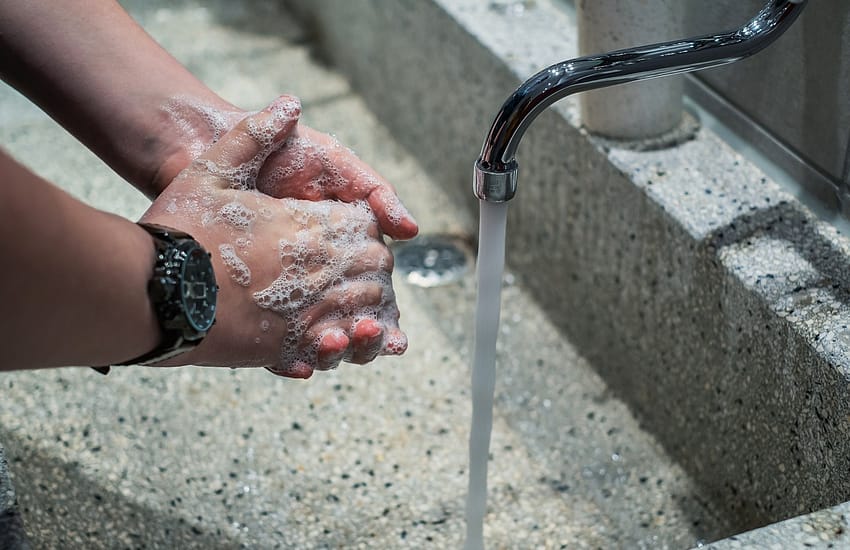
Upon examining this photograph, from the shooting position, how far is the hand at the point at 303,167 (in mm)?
829

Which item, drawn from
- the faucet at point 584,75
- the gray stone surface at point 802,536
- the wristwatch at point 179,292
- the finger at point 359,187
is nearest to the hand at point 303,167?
the finger at point 359,187

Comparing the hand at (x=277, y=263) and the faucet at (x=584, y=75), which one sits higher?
the faucet at (x=584, y=75)

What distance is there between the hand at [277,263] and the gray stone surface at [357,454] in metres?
0.23

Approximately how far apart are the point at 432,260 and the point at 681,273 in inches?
17.7

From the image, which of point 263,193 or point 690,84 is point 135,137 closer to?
point 263,193

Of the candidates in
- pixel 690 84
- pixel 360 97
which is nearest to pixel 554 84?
pixel 690 84

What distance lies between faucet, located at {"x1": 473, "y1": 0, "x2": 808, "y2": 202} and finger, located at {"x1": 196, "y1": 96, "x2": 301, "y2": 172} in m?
0.17

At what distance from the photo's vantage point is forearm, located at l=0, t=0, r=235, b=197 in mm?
770

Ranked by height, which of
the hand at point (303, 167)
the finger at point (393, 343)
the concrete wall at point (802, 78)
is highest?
the concrete wall at point (802, 78)

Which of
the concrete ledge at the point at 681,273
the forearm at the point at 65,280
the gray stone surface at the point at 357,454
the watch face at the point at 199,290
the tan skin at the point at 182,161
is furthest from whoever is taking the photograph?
the gray stone surface at the point at 357,454

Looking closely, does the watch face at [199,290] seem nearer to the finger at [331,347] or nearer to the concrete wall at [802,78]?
the finger at [331,347]

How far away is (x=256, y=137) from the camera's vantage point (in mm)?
794

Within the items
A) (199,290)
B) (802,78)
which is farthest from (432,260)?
(199,290)

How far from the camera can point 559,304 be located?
1.19 m
